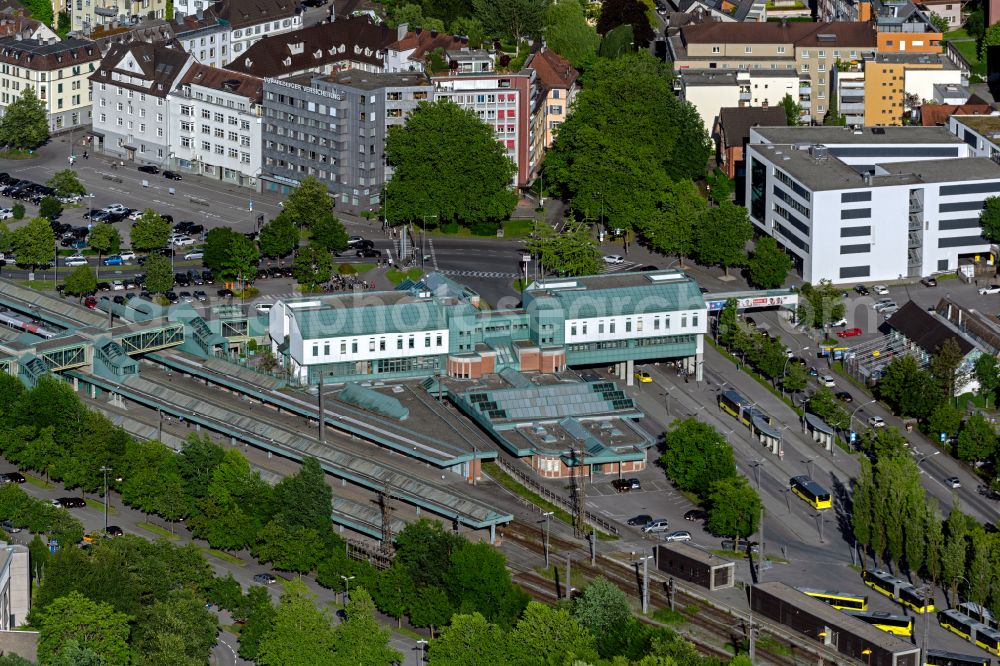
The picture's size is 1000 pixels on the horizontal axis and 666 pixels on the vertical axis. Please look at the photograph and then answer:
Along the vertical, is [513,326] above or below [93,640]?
above

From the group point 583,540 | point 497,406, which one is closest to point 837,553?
point 583,540

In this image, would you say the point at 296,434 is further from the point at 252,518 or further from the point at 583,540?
the point at 583,540

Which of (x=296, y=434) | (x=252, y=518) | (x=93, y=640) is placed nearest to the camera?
(x=93, y=640)

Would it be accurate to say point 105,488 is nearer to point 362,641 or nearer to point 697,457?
point 362,641

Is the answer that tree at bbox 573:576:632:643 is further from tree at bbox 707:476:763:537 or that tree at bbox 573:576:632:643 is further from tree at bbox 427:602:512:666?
tree at bbox 707:476:763:537

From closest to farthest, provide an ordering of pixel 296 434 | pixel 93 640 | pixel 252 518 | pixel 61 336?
pixel 93 640 < pixel 252 518 < pixel 296 434 < pixel 61 336

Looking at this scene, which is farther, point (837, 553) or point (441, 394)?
point (441, 394)

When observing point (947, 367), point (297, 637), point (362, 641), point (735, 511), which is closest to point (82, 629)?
point (297, 637)

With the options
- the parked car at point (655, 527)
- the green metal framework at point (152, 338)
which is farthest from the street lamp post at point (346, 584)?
the green metal framework at point (152, 338)
